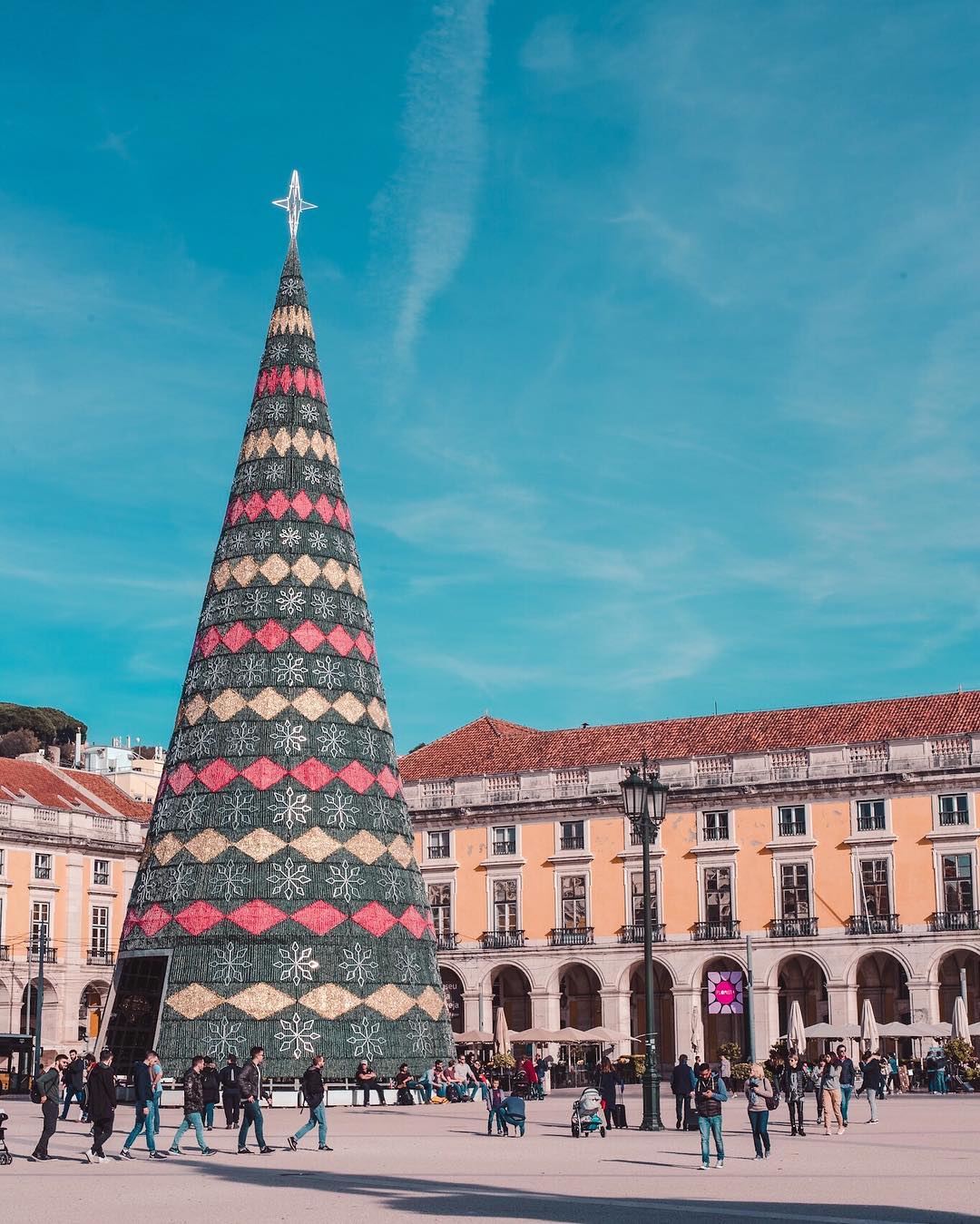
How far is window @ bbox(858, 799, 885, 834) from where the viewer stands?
53.2 metres

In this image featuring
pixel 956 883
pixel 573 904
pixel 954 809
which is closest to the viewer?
pixel 956 883

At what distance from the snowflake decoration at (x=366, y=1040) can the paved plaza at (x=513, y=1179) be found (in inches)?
59.4

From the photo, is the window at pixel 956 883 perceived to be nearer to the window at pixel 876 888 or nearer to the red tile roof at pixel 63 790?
the window at pixel 876 888

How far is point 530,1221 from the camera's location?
12.5 meters

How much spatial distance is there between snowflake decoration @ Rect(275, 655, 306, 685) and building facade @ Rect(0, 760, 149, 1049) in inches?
1277

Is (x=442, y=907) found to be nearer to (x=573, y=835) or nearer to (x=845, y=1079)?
(x=573, y=835)

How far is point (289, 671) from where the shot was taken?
2828cm

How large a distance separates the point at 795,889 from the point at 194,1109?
36.1 m

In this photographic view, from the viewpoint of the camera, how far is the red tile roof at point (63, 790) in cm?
6194

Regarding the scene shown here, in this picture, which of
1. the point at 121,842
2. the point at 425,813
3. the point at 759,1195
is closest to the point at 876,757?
the point at 425,813

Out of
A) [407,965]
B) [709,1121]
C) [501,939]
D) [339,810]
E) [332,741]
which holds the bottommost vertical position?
[709,1121]

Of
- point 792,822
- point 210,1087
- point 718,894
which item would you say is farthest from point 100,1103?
point 718,894

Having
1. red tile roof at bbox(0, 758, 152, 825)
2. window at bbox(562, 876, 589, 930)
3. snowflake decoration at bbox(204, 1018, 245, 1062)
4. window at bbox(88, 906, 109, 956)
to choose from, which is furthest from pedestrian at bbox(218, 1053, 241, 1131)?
window at bbox(88, 906, 109, 956)

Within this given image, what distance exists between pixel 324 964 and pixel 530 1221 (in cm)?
1441
